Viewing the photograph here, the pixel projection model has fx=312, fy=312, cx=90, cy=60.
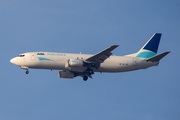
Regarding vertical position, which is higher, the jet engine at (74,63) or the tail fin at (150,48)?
the tail fin at (150,48)

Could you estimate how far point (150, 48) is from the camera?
216ft

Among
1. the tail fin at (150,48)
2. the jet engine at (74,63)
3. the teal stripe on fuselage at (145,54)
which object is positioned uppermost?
the tail fin at (150,48)

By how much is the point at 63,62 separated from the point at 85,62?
13.6 feet

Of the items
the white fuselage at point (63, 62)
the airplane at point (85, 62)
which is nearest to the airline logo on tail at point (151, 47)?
the airplane at point (85, 62)

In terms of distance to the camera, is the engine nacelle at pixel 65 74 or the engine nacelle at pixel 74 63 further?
the engine nacelle at pixel 65 74

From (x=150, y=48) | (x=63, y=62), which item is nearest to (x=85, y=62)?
(x=63, y=62)

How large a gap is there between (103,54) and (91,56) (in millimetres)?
3012

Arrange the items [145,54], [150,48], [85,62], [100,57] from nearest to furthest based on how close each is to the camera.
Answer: [100,57]
[85,62]
[145,54]
[150,48]

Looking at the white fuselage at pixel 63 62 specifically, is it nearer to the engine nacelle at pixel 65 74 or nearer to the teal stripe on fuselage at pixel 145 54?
the teal stripe on fuselage at pixel 145 54

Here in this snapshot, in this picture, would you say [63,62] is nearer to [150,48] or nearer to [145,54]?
[145,54]

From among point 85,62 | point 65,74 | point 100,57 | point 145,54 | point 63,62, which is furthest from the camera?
point 145,54

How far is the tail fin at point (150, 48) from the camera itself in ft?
213

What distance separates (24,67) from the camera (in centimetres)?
5872

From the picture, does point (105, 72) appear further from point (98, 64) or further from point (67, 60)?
point (67, 60)
